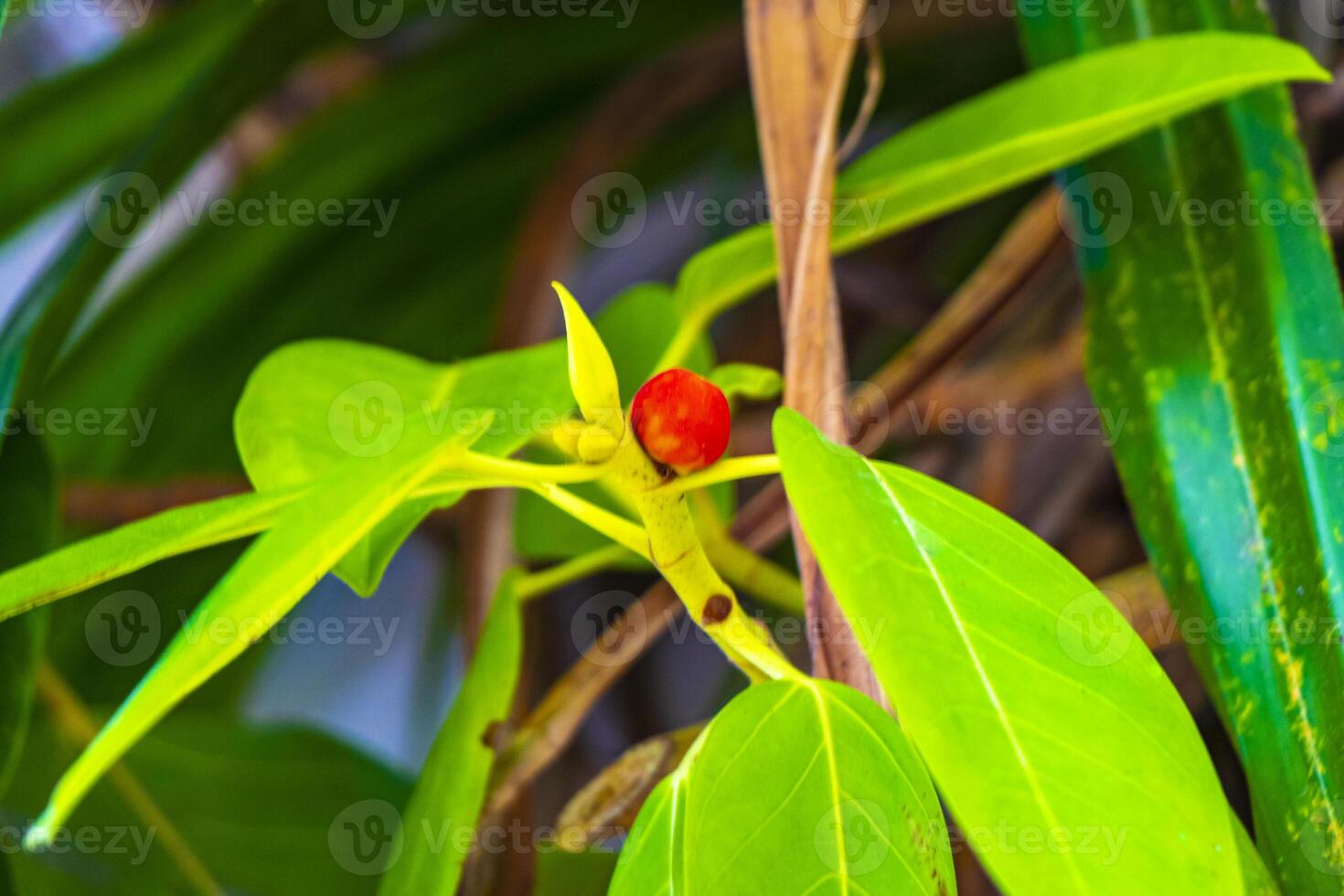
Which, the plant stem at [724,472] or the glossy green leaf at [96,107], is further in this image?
the glossy green leaf at [96,107]

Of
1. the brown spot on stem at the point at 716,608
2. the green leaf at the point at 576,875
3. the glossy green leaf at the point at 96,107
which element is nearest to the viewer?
the brown spot on stem at the point at 716,608

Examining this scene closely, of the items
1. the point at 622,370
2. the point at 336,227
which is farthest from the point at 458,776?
the point at 336,227

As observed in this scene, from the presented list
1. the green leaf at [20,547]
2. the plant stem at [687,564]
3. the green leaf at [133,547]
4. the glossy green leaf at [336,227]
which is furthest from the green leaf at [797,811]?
the glossy green leaf at [336,227]

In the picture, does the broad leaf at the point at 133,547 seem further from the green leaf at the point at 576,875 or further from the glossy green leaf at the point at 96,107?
the glossy green leaf at the point at 96,107

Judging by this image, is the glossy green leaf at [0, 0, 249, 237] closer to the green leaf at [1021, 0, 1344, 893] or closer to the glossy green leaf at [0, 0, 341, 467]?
the glossy green leaf at [0, 0, 341, 467]

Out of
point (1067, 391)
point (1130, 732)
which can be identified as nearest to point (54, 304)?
point (1130, 732)

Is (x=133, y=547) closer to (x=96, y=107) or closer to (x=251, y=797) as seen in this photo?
(x=251, y=797)

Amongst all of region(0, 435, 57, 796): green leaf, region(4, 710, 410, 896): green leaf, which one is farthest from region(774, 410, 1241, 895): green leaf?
region(4, 710, 410, 896): green leaf
